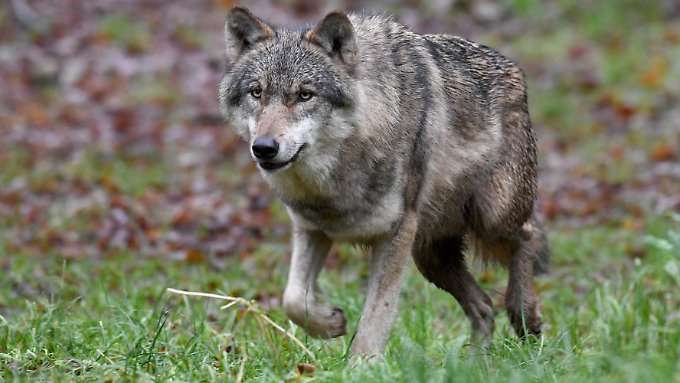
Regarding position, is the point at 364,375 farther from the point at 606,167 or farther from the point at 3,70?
the point at 3,70

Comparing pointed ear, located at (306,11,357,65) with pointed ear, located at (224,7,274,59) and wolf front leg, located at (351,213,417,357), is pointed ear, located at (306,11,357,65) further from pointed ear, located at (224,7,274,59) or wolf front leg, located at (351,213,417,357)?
wolf front leg, located at (351,213,417,357)

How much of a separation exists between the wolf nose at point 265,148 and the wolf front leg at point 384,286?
36.8 inches

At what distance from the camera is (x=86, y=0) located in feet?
54.1

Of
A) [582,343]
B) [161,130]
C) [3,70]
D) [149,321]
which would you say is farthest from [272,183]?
[3,70]

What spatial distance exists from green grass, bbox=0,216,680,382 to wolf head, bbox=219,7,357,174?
1.02 m

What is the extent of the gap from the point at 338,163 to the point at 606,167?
6643 mm

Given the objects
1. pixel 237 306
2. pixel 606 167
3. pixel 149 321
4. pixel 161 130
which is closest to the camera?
pixel 149 321

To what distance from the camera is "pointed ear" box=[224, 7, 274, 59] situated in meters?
5.60

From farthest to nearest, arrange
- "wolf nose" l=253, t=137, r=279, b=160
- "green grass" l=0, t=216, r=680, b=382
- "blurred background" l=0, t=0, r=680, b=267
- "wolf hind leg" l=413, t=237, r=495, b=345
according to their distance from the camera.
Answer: "blurred background" l=0, t=0, r=680, b=267 → "wolf hind leg" l=413, t=237, r=495, b=345 → "wolf nose" l=253, t=137, r=279, b=160 → "green grass" l=0, t=216, r=680, b=382

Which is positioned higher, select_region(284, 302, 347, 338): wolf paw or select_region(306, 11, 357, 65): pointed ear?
select_region(306, 11, 357, 65): pointed ear

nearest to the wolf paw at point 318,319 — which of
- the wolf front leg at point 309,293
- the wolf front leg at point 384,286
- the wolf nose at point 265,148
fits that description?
the wolf front leg at point 309,293

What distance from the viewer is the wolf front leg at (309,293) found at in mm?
5633

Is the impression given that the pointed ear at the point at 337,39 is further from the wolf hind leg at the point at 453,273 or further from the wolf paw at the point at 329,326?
the wolf hind leg at the point at 453,273

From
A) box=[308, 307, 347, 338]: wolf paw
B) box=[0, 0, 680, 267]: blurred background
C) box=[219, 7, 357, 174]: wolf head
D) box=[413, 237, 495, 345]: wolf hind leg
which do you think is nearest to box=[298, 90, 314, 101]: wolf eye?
box=[219, 7, 357, 174]: wolf head
